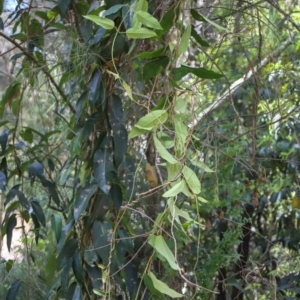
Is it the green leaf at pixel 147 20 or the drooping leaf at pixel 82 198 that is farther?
the drooping leaf at pixel 82 198

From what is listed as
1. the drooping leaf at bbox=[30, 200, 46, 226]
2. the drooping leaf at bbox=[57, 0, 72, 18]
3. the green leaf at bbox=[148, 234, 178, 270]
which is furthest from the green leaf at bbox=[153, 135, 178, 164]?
the drooping leaf at bbox=[30, 200, 46, 226]

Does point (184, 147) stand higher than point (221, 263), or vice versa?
point (184, 147)

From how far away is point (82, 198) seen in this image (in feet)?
3.69

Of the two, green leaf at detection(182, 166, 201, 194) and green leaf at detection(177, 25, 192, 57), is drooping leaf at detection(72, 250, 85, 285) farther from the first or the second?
green leaf at detection(177, 25, 192, 57)

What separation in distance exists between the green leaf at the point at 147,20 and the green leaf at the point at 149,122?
135 millimetres

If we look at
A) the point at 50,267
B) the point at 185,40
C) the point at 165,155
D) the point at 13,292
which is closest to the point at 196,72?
the point at 185,40

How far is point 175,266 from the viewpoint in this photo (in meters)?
0.84

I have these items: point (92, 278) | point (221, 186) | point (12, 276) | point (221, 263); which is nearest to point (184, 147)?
point (92, 278)

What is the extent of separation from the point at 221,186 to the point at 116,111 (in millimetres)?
721

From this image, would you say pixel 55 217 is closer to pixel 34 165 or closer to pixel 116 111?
pixel 34 165

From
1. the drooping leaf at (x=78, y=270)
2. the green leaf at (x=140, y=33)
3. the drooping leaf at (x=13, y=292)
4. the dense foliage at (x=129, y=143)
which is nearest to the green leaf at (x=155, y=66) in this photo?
the dense foliage at (x=129, y=143)

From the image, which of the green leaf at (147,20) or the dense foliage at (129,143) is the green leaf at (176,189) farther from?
the green leaf at (147,20)

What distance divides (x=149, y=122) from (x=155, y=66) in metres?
0.16

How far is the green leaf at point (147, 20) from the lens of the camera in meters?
0.89
